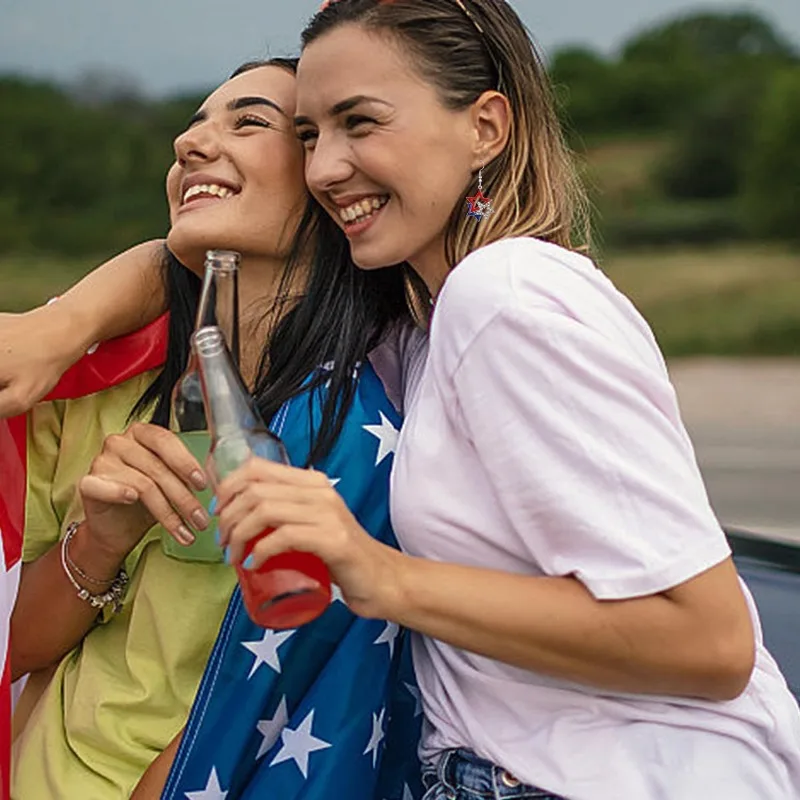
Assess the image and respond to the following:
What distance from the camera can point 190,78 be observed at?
14.1 m

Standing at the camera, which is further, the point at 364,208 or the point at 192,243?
the point at 192,243

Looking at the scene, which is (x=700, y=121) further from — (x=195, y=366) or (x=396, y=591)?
(x=396, y=591)

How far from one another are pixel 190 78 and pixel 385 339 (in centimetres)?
1260

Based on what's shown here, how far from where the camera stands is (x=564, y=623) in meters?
1.50

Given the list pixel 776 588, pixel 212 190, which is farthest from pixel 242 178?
pixel 776 588

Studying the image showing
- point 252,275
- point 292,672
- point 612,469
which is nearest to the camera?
point 612,469

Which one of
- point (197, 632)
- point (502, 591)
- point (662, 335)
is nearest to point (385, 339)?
point (197, 632)

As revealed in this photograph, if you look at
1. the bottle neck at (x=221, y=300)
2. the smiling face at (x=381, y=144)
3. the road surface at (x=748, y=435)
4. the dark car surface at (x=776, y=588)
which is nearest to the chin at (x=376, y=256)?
the smiling face at (x=381, y=144)

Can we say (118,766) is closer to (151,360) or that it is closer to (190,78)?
(151,360)

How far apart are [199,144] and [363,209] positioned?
0.29 m

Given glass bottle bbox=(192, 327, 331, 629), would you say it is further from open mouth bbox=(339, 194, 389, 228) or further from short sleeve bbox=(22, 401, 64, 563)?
short sleeve bbox=(22, 401, 64, 563)

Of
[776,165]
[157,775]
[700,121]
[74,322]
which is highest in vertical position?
[74,322]

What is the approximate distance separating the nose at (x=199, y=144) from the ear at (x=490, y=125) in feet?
1.16

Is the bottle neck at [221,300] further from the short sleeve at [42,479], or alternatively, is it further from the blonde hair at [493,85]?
the short sleeve at [42,479]
